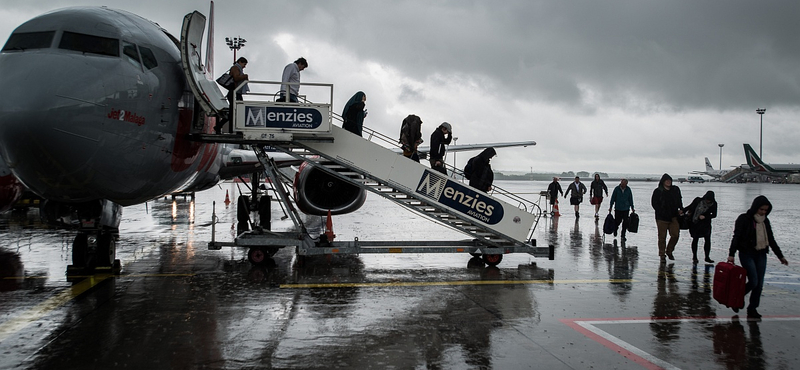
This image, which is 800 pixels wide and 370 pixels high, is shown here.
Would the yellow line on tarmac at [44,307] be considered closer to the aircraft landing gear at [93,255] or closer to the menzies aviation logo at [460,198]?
the aircraft landing gear at [93,255]

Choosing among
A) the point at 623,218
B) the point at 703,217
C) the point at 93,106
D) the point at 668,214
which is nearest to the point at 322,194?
the point at 93,106

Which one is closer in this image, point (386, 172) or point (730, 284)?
point (730, 284)

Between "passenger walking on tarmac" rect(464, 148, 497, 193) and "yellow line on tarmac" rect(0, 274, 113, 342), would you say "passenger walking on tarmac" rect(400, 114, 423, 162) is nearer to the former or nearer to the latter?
"passenger walking on tarmac" rect(464, 148, 497, 193)

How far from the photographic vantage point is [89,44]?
673cm

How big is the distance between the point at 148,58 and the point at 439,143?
18.1 feet

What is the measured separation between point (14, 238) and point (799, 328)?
1643cm

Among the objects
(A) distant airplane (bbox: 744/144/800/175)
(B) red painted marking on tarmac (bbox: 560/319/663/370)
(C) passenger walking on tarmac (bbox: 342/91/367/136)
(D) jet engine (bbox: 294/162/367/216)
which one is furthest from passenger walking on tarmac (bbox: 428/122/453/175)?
(A) distant airplane (bbox: 744/144/800/175)

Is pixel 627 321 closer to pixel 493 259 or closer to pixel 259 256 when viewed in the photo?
pixel 493 259

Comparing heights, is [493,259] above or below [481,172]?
below

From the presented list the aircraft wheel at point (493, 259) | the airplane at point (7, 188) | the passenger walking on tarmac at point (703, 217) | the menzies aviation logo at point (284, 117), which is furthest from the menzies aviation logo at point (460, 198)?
the airplane at point (7, 188)

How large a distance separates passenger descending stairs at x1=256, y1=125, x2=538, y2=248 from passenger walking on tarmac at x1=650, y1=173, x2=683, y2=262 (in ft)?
10.5

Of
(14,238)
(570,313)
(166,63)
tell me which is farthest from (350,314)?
(14,238)

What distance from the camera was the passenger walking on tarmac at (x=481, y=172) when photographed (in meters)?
10.6

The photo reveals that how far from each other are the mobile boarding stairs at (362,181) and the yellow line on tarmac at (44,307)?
2159 millimetres
